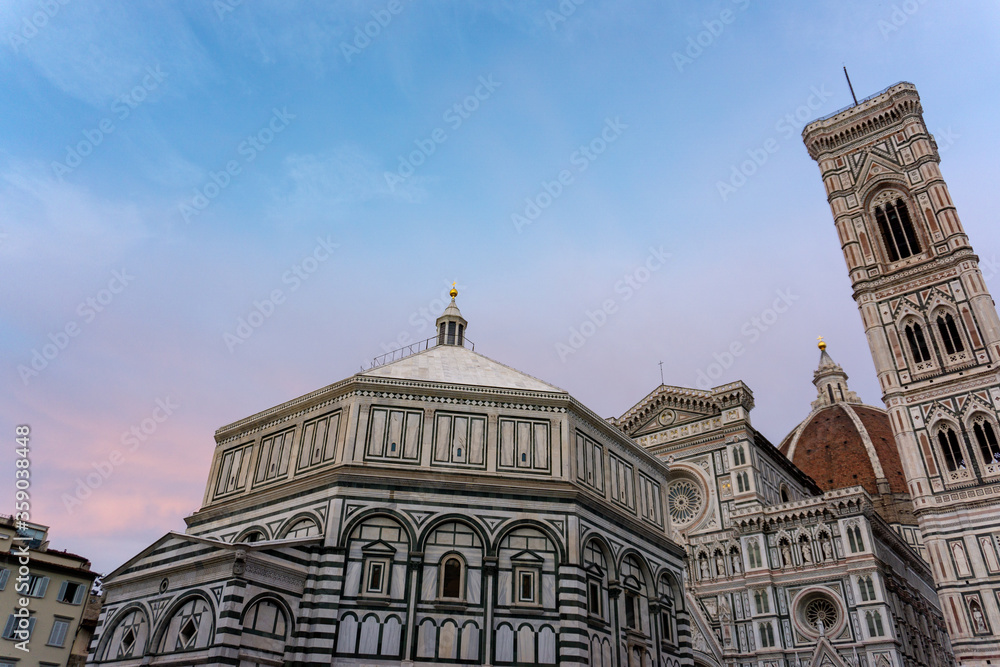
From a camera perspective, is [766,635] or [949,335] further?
[949,335]

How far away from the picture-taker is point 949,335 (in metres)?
44.3

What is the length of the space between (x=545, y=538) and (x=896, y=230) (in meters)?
40.7

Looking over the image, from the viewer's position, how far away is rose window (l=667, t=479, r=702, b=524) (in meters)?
45.4

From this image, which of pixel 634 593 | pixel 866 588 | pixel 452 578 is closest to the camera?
pixel 452 578

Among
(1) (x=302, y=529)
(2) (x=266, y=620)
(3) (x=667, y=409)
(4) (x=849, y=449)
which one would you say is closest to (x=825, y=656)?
(3) (x=667, y=409)

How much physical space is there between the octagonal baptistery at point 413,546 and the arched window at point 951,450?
24546mm

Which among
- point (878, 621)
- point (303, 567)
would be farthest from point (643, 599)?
point (878, 621)

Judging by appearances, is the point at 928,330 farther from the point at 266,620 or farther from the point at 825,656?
the point at 266,620

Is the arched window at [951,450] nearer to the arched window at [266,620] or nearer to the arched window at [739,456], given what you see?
the arched window at [739,456]

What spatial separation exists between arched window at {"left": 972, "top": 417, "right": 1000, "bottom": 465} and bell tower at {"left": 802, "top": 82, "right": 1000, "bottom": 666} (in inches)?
2.6

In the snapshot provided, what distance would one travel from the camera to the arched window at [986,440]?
40.1 metres

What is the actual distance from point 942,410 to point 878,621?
46.1 feet

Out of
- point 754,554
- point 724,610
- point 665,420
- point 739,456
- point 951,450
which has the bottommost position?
point 724,610

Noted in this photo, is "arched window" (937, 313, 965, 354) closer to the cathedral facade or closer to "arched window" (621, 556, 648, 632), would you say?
the cathedral facade
